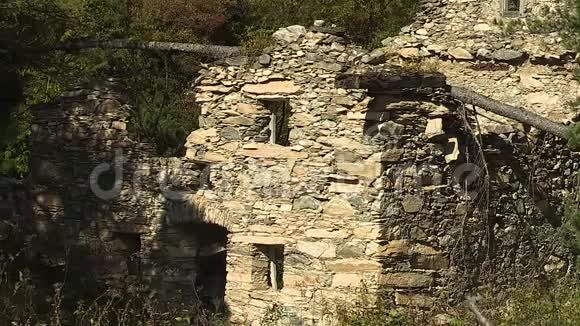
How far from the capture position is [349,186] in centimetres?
895

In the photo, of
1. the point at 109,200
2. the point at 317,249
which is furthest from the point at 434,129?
the point at 109,200

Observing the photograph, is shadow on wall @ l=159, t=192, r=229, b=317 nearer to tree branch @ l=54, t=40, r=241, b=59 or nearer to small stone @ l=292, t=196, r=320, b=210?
small stone @ l=292, t=196, r=320, b=210

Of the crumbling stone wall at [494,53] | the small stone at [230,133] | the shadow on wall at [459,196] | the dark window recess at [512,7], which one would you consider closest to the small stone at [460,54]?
the crumbling stone wall at [494,53]

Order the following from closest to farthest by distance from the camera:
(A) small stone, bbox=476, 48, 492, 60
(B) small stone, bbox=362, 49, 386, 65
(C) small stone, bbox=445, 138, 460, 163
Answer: (C) small stone, bbox=445, 138, 460, 163 → (B) small stone, bbox=362, 49, 386, 65 → (A) small stone, bbox=476, 48, 492, 60

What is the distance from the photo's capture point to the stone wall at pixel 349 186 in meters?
8.86

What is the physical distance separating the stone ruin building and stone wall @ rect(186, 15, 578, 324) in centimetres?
2

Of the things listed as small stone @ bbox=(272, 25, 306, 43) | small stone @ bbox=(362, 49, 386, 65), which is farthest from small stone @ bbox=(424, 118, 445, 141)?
small stone @ bbox=(272, 25, 306, 43)

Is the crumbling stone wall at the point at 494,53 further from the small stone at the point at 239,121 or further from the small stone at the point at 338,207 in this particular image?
the small stone at the point at 338,207

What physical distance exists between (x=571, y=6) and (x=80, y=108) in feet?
19.3

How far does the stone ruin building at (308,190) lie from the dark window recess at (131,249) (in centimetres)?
3

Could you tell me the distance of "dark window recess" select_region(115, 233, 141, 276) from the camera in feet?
35.0

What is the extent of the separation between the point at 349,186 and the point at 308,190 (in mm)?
483

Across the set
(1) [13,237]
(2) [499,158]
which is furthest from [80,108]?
(2) [499,158]

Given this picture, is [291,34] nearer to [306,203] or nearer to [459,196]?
[306,203]
